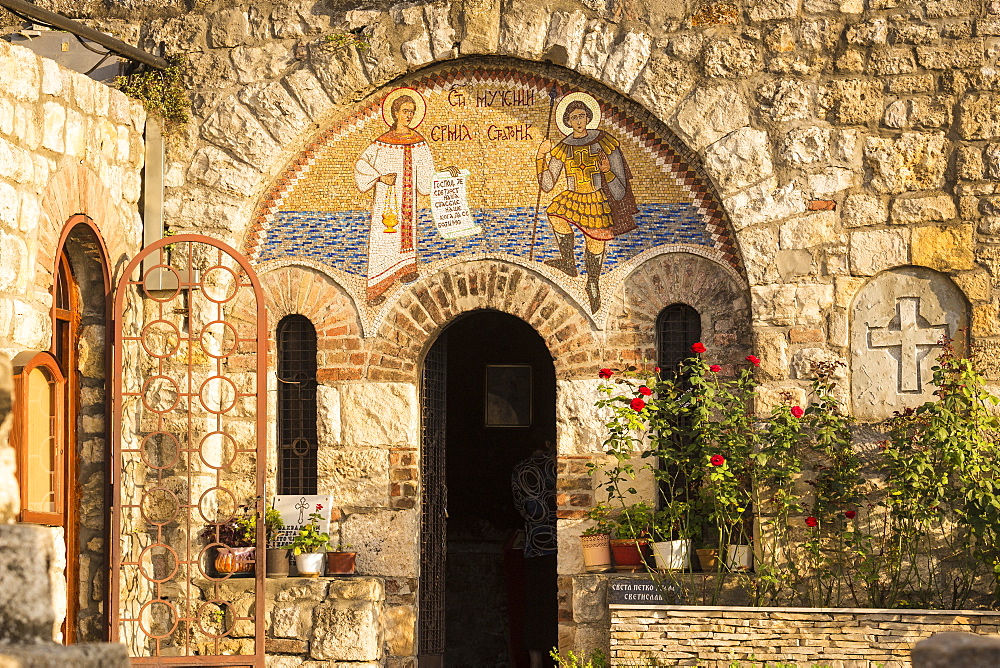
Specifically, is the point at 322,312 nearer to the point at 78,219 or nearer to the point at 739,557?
the point at 78,219

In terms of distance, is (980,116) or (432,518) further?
(432,518)

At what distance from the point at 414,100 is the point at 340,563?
9.12 feet

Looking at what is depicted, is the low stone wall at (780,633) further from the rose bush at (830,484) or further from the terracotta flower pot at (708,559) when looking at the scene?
the terracotta flower pot at (708,559)

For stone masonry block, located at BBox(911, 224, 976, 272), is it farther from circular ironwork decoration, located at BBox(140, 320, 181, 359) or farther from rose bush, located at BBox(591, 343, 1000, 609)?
circular ironwork decoration, located at BBox(140, 320, 181, 359)

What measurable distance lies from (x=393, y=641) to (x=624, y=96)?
343 centimetres

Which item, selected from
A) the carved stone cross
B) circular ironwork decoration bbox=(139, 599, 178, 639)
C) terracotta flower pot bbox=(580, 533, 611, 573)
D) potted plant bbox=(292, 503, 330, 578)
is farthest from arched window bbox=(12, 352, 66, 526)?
the carved stone cross

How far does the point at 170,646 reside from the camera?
23.8ft

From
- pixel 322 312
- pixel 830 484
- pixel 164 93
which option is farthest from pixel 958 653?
pixel 164 93

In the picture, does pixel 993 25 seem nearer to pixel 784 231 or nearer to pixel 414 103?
pixel 784 231

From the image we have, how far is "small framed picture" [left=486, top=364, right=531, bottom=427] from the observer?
1089 centimetres

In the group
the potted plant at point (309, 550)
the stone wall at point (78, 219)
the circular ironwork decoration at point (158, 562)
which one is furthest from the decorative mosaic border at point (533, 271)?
the circular ironwork decoration at point (158, 562)

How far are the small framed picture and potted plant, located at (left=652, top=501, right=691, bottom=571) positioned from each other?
401cm

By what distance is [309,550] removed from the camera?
731cm

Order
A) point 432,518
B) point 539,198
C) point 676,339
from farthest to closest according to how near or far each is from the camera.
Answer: point 432,518, point 539,198, point 676,339
